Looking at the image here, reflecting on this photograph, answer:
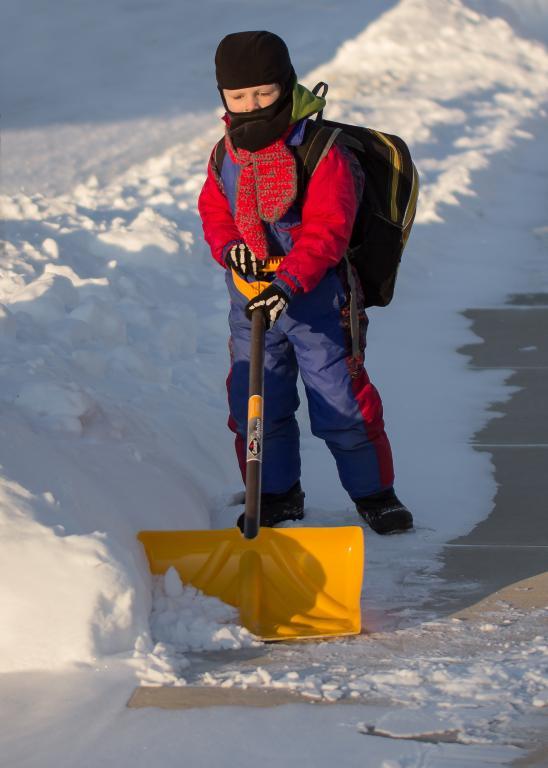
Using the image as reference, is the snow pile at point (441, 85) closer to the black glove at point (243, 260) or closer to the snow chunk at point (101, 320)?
the snow chunk at point (101, 320)

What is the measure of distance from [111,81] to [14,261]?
10141 mm

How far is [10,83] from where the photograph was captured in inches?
681

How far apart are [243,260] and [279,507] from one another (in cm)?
89

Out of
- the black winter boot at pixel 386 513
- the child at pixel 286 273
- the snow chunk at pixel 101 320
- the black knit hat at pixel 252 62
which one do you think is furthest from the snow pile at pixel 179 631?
the snow chunk at pixel 101 320

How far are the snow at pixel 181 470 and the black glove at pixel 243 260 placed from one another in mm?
736

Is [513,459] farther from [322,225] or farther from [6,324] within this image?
[6,324]

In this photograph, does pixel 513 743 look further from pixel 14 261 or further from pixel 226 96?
pixel 14 261

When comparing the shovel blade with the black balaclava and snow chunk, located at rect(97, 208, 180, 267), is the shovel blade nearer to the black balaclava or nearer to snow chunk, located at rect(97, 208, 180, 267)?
the black balaclava

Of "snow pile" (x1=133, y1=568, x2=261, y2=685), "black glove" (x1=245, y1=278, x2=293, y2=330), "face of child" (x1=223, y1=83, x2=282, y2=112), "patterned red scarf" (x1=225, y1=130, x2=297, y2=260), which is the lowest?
"snow pile" (x1=133, y1=568, x2=261, y2=685)

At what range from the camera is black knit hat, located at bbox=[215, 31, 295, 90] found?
423 centimetres

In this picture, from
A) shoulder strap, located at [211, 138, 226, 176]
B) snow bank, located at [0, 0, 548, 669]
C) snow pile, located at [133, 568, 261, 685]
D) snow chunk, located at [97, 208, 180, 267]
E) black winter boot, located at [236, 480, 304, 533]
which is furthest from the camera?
snow chunk, located at [97, 208, 180, 267]

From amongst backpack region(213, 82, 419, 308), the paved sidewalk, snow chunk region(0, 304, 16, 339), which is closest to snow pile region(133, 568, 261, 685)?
the paved sidewalk

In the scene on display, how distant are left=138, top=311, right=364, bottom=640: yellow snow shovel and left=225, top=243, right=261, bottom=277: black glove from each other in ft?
2.27

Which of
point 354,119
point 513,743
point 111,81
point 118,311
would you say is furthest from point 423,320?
point 111,81
